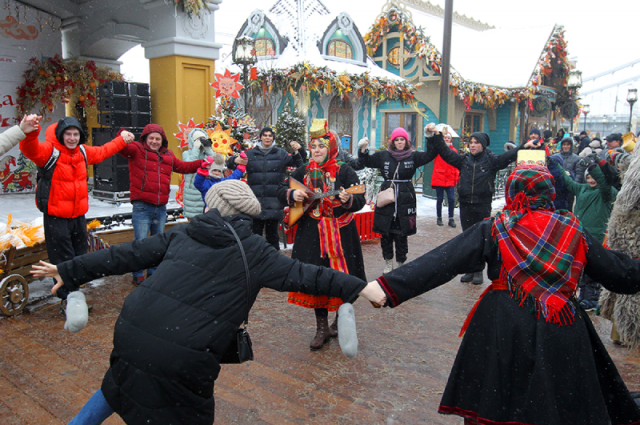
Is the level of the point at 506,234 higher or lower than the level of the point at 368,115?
lower

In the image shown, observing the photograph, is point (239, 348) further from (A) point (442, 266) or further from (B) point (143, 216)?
(B) point (143, 216)

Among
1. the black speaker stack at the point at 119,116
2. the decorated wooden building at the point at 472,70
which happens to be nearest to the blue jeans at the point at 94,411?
the black speaker stack at the point at 119,116

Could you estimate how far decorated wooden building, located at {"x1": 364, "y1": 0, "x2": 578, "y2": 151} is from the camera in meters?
17.0

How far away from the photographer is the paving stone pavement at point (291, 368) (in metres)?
3.07

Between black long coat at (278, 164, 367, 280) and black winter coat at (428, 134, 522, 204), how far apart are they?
1887 mm

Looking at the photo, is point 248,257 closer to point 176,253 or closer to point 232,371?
point 176,253

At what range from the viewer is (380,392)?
3346 mm

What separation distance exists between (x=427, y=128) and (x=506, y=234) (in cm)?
346

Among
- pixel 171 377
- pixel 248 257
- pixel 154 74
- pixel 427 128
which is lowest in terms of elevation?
pixel 171 377

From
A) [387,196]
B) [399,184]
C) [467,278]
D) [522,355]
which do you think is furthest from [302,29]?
[522,355]

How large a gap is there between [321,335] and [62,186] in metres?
2.79

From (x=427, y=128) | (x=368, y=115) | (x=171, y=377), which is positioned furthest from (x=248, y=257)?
(x=368, y=115)

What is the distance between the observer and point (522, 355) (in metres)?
2.10

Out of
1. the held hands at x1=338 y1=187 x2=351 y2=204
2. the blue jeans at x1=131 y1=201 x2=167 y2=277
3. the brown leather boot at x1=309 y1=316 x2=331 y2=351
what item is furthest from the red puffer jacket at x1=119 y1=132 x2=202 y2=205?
the brown leather boot at x1=309 y1=316 x2=331 y2=351
